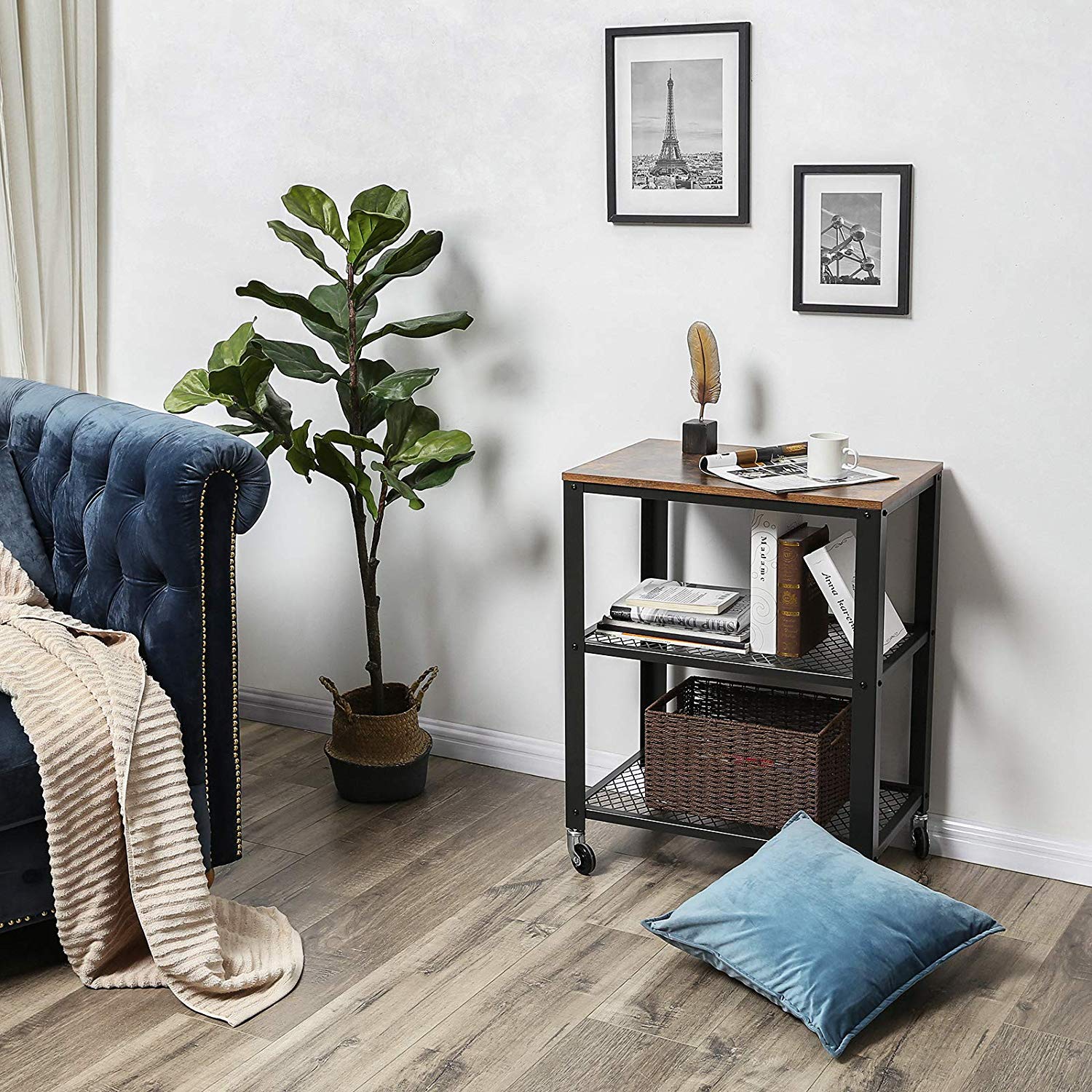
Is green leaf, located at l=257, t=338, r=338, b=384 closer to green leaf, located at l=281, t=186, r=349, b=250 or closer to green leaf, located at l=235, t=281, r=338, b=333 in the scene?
green leaf, located at l=235, t=281, r=338, b=333

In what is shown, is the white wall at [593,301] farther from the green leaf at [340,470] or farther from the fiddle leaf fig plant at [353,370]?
the green leaf at [340,470]

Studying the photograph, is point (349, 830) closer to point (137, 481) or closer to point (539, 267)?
point (137, 481)

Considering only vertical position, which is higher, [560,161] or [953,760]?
[560,161]

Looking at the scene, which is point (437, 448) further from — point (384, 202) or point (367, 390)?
point (384, 202)

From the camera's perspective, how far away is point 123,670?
2303mm

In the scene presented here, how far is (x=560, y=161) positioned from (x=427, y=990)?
162 cm

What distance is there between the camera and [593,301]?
2875 millimetres

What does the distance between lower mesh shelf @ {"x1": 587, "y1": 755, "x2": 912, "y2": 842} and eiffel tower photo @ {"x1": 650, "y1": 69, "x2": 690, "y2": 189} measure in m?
1.18

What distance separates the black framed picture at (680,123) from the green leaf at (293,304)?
2.04ft

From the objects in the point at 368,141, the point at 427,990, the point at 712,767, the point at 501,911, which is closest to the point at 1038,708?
the point at 712,767

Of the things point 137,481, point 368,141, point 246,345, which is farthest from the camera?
point 368,141

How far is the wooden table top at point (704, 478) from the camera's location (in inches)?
91.2

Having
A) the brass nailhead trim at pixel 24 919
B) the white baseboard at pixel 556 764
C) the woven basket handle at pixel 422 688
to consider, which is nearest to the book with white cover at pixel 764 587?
the white baseboard at pixel 556 764

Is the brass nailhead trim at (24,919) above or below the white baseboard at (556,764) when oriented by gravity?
above
